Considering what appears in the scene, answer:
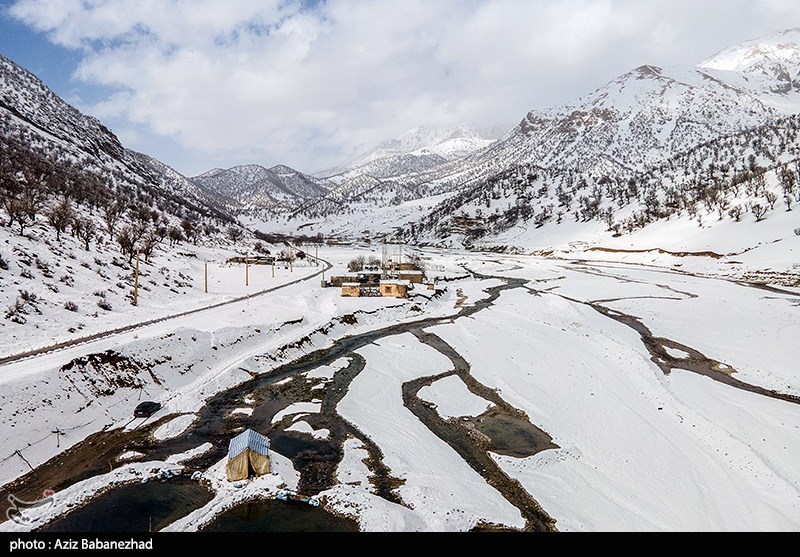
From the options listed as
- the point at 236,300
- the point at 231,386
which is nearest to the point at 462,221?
the point at 236,300

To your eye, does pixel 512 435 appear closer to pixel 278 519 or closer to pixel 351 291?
pixel 278 519

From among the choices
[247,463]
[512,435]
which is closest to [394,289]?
[512,435]

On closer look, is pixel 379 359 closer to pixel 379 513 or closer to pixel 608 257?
pixel 379 513

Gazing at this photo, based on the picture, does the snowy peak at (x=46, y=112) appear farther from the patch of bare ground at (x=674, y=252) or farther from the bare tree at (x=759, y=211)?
the bare tree at (x=759, y=211)

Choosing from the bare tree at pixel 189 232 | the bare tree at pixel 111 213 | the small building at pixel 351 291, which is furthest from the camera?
the bare tree at pixel 189 232

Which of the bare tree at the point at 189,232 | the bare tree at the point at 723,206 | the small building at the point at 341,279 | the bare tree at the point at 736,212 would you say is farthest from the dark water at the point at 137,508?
the bare tree at the point at 723,206
